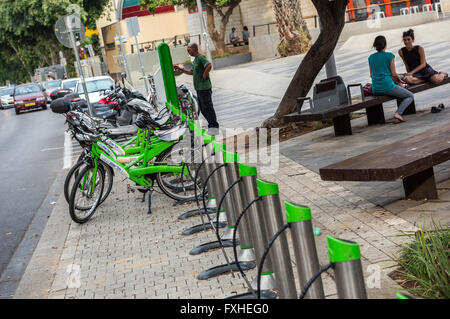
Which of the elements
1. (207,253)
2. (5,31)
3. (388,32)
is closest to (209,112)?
(207,253)

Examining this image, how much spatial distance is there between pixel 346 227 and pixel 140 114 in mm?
3555

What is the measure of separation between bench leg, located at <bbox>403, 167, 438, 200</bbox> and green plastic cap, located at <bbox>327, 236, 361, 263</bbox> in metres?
3.75

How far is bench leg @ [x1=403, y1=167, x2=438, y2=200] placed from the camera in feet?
21.4

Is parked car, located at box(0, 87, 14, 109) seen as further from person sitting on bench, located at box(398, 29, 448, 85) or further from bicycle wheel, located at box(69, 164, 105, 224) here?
bicycle wheel, located at box(69, 164, 105, 224)

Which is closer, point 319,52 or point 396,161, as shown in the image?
point 396,161

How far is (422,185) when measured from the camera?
21.5 feet

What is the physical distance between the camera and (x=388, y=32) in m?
29.4

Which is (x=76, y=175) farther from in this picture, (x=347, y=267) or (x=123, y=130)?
(x=347, y=267)

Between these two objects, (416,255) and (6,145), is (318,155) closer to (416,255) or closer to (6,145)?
(416,255)

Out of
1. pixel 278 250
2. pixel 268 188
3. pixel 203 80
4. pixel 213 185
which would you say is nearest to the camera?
pixel 278 250

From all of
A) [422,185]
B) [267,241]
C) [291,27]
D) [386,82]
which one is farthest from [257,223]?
[291,27]

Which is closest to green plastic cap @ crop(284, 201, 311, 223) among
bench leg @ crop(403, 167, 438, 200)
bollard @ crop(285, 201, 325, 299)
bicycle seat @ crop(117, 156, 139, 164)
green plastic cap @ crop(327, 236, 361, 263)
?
bollard @ crop(285, 201, 325, 299)

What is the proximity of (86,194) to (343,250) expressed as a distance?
238 inches

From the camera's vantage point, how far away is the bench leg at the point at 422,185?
6.51 m
